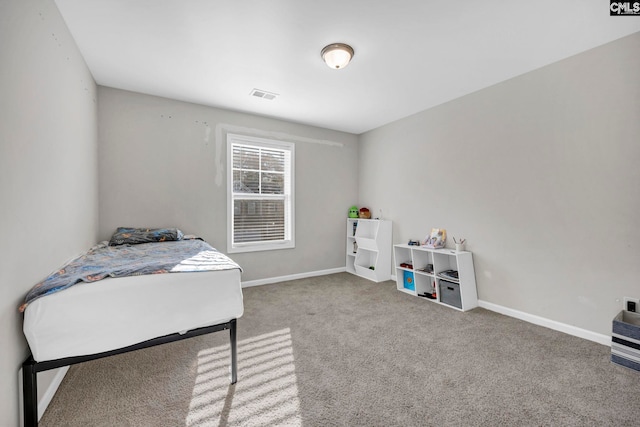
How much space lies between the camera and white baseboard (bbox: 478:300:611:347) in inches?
88.1

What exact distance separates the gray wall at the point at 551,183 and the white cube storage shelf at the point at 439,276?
0.18 meters

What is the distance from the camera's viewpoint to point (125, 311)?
1399 millimetres

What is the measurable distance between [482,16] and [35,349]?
125 inches

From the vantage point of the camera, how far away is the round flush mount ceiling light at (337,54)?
2.23 m

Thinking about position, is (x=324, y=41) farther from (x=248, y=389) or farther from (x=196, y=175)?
(x=248, y=389)

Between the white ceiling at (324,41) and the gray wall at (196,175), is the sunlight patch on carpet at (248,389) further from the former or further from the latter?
the white ceiling at (324,41)

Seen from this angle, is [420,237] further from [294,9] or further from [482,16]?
[294,9]

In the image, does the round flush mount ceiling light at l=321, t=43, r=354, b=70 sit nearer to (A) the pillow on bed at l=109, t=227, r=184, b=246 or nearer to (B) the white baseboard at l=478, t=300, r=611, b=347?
(A) the pillow on bed at l=109, t=227, r=184, b=246

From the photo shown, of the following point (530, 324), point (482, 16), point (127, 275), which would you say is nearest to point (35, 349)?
point (127, 275)

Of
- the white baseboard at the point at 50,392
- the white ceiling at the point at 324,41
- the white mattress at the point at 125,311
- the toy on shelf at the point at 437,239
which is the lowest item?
the white baseboard at the point at 50,392

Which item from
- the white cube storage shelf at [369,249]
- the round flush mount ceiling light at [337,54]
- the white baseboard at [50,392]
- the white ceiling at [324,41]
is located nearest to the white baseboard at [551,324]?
the white cube storage shelf at [369,249]

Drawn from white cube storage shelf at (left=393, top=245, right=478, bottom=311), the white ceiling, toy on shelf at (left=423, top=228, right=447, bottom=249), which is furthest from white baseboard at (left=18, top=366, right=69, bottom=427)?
toy on shelf at (left=423, top=228, right=447, bottom=249)

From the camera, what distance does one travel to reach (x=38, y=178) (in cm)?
151

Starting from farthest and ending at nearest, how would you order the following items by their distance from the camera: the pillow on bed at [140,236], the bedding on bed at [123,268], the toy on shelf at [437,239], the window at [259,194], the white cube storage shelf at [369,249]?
the white cube storage shelf at [369,249]
the window at [259,194]
the toy on shelf at [437,239]
the pillow on bed at [140,236]
the bedding on bed at [123,268]
